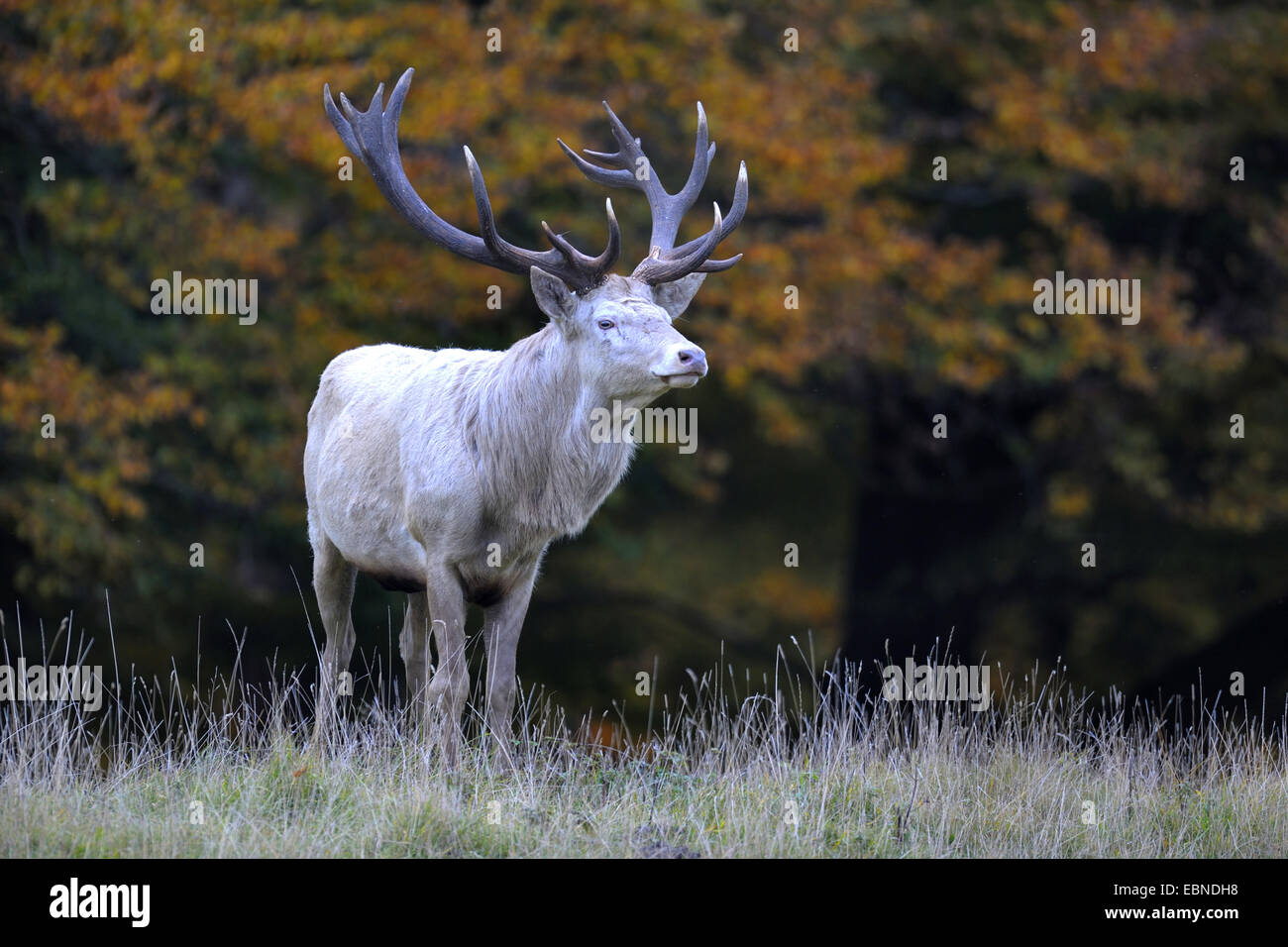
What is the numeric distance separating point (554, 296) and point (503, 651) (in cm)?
137

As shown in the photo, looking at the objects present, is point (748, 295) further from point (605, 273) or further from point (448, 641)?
point (448, 641)

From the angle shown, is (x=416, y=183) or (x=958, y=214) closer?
(x=416, y=183)

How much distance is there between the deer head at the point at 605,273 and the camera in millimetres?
5559

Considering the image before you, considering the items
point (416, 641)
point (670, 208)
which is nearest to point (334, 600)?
point (416, 641)

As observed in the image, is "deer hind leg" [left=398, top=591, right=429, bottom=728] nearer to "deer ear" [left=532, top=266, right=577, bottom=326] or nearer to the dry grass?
the dry grass

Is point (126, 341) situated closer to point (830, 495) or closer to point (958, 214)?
point (958, 214)

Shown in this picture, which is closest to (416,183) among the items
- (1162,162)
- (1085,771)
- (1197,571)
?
(1162,162)

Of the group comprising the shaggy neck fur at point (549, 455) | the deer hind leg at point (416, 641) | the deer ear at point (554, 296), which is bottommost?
the deer hind leg at point (416, 641)

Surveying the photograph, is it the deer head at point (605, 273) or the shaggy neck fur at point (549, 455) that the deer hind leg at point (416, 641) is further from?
the deer head at point (605, 273)

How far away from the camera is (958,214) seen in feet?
45.0

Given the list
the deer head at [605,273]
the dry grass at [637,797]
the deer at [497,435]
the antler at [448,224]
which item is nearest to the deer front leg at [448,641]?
the deer at [497,435]

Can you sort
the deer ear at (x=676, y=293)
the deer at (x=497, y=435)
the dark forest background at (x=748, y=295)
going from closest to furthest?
1. the deer at (x=497, y=435)
2. the deer ear at (x=676, y=293)
3. the dark forest background at (x=748, y=295)

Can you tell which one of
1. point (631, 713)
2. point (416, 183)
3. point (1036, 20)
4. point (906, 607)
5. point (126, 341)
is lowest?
point (631, 713)

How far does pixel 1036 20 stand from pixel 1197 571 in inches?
197
